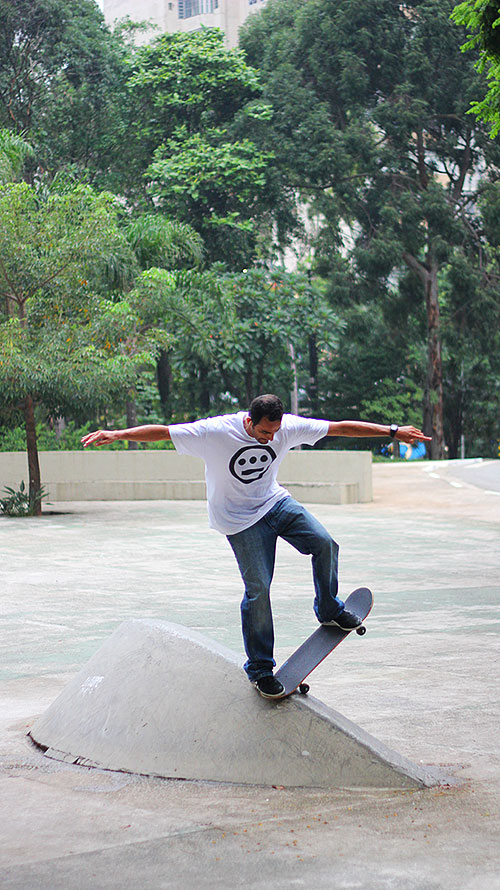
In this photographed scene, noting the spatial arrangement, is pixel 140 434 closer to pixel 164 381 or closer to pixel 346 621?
pixel 346 621

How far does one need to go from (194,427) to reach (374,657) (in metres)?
3.33

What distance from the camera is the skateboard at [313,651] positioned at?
5.27 meters

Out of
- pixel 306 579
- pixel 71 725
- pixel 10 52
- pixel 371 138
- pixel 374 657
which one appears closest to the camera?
pixel 71 725

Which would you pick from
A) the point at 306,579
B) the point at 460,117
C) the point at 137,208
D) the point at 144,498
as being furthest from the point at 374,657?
the point at 460,117

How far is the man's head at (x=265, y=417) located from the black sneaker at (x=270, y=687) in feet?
3.94

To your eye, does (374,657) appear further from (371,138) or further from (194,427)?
(371,138)

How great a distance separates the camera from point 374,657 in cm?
807

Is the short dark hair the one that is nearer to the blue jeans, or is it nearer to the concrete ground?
the blue jeans

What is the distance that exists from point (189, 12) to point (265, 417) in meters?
Result: 90.2

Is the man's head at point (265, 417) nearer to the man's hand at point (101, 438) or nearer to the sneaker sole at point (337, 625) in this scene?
the man's hand at point (101, 438)

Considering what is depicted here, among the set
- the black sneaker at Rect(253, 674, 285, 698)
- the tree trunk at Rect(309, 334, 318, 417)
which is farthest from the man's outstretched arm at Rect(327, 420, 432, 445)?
the tree trunk at Rect(309, 334, 318, 417)

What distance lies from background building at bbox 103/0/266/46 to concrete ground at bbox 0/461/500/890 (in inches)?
3040

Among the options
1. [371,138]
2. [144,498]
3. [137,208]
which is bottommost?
[144,498]

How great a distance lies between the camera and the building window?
3356 inches
